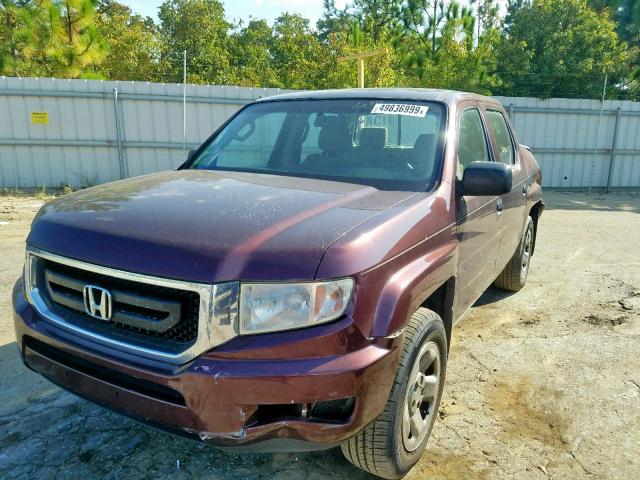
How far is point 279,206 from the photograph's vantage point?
229cm

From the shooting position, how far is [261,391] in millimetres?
1835

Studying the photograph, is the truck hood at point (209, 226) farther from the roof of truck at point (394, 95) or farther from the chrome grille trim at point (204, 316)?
the roof of truck at point (394, 95)

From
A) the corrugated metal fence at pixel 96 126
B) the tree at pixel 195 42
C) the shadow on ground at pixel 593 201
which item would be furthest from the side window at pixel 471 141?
the tree at pixel 195 42

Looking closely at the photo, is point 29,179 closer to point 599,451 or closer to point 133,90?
point 133,90

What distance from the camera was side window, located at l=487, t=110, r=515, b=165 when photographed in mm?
3995

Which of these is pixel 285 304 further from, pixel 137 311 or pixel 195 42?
pixel 195 42

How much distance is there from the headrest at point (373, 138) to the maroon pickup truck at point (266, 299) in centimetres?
16

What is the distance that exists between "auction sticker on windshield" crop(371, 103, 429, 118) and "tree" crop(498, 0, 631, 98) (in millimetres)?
15340

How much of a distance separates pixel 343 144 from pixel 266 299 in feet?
5.01

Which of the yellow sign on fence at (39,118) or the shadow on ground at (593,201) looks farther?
the shadow on ground at (593,201)

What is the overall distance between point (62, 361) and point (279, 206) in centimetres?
115

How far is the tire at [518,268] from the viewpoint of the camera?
16.3 feet

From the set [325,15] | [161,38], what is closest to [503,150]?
[161,38]

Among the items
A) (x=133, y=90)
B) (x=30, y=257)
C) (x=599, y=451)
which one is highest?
(x=133, y=90)
